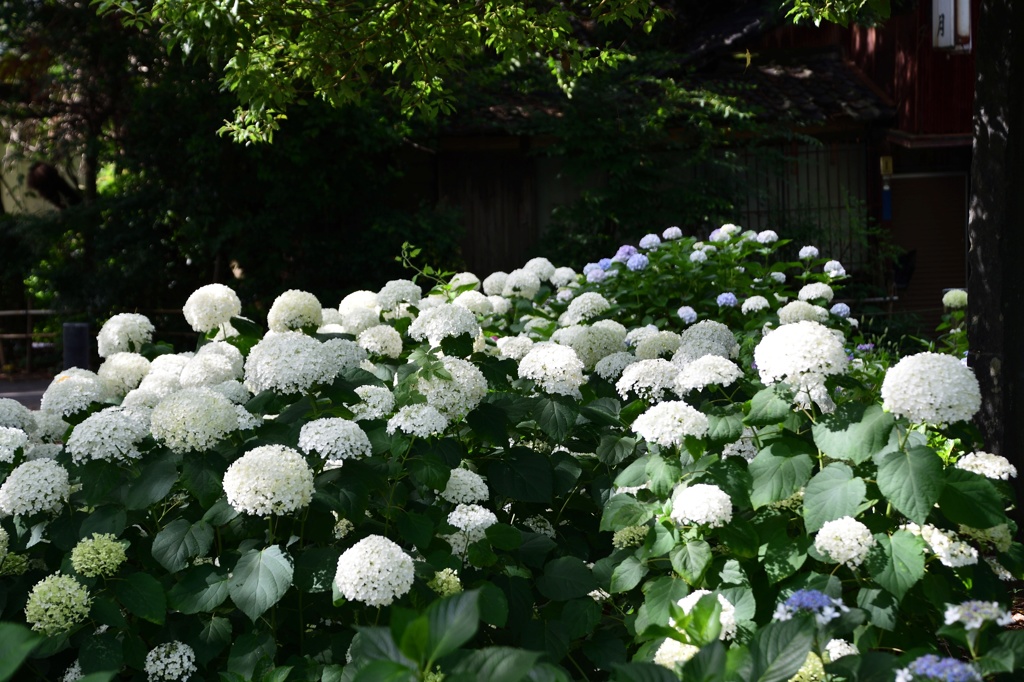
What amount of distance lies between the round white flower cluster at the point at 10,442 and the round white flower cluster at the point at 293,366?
75 cm

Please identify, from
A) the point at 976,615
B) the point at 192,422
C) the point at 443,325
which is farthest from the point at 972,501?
the point at 192,422

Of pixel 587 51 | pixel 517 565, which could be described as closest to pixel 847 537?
pixel 517 565

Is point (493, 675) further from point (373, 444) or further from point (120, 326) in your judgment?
point (120, 326)

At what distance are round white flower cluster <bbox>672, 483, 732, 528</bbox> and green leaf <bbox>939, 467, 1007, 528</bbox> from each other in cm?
48

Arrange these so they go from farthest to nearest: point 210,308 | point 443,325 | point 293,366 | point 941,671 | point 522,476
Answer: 1. point 210,308
2. point 443,325
3. point 522,476
4. point 293,366
5. point 941,671

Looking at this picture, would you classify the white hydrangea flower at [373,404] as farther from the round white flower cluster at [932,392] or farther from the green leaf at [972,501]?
the green leaf at [972,501]

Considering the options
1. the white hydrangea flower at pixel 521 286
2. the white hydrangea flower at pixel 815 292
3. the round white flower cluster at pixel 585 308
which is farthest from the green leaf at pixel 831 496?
the white hydrangea flower at pixel 815 292

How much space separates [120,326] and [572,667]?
246cm

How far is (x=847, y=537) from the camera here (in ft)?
7.50

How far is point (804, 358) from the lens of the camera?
2506 millimetres

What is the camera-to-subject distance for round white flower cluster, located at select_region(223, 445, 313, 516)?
245cm

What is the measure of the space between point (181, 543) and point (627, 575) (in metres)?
1.14

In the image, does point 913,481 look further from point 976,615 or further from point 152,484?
point 152,484

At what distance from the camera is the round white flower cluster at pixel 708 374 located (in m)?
2.81
